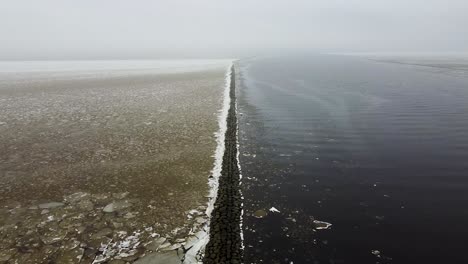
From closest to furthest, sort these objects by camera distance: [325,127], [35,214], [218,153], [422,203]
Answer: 1. [35,214]
2. [422,203]
3. [218,153]
4. [325,127]

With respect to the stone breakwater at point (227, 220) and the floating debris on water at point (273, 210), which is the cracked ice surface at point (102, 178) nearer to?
the stone breakwater at point (227, 220)

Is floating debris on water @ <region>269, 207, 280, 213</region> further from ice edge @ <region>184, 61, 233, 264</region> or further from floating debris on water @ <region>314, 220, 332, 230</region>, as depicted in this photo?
ice edge @ <region>184, 61, 233, 264</region>

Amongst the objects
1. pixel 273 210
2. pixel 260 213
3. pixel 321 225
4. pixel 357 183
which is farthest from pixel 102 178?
pixel 357 183

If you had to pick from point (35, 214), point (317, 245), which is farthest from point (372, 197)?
point (35, 214)

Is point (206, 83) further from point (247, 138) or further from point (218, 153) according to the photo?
point (218, 153)

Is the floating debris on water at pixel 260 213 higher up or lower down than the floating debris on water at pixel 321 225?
higher up

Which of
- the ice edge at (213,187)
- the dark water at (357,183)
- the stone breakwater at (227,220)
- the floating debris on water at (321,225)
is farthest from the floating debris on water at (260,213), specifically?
the floating debris on water at (321,225)
